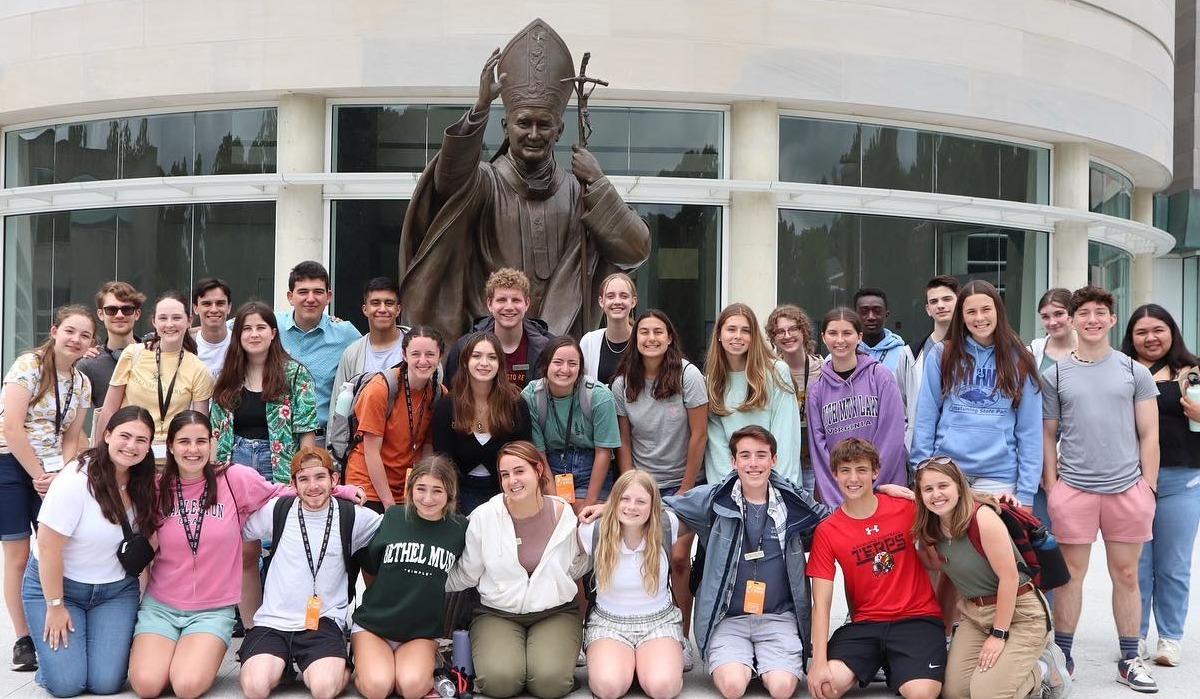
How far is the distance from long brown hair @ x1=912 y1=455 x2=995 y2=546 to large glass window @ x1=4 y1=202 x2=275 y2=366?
11.9m

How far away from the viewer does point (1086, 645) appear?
215 inches

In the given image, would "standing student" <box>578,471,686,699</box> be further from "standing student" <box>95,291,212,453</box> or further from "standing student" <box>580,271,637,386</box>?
"standing student" <box>95,291,212,453</box>

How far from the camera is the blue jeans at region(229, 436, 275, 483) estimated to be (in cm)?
508

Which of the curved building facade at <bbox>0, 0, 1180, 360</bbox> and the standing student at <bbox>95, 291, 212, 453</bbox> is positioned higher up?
the curved building facade at <bbox>0, 0, 1180, 360</bbox>

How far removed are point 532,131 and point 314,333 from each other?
5.31 feet

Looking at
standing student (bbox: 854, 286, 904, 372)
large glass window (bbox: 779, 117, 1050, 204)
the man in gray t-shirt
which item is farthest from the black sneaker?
large glass window (bbox: 779, 117, 1050, 204)

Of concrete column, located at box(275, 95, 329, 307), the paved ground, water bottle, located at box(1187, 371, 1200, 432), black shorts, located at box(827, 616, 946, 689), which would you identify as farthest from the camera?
concrete column, located at box(275, 95, 329, 307)

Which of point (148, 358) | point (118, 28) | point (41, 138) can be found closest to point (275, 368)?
point (148, 358)

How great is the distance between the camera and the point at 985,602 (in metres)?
4.46

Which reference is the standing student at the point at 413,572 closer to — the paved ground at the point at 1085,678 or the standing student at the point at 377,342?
the paved ground at the point at 1085,678

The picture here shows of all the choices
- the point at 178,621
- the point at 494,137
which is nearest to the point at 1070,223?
the point at 494,137

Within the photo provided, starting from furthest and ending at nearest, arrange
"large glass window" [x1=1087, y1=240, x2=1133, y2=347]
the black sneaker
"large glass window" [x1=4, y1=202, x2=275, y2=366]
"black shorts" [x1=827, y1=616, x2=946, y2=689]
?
"large glass window" [x1=1087, y1=240, x2=1133, y2=347] → "large glass window" [x1=4, y1=202, x2=275, y2=366] → the black sneaker → "black shorts" [x1=827, y1=616, x2=946, y2=689]

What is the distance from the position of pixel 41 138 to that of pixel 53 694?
13.7 meters

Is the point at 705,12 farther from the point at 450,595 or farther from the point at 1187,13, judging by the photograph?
the point at 1187,13
